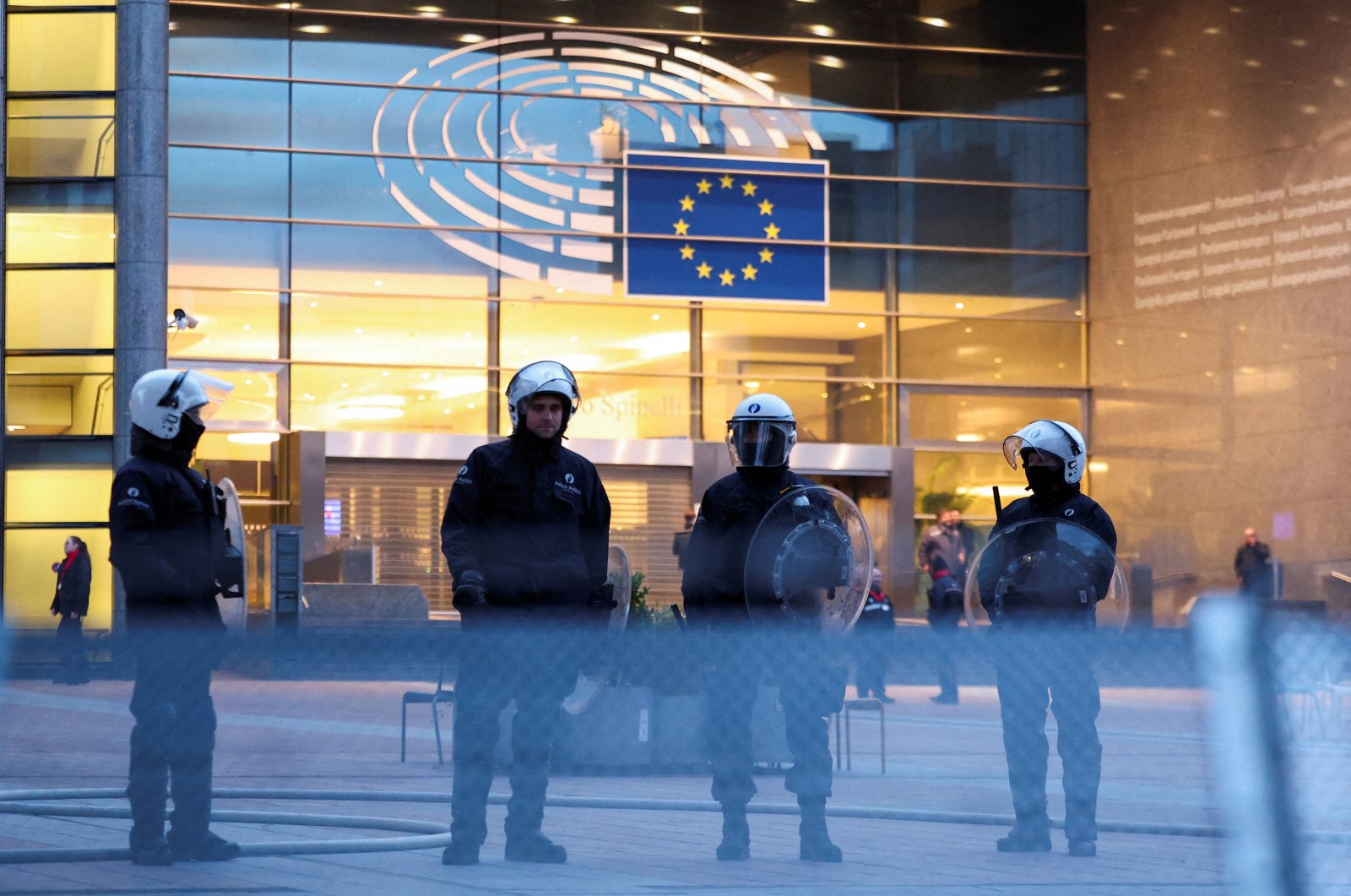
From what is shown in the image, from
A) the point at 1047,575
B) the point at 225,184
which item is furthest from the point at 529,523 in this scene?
the point at 225,184

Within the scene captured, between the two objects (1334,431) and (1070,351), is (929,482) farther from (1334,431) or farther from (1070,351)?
(1334,431)

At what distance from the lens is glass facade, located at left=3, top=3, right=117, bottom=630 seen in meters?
21.5

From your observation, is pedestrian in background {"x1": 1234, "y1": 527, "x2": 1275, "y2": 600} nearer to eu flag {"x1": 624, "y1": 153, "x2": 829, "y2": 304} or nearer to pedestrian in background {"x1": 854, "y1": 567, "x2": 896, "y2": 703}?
eu flag {"x1": 624, "y1": 153, "x2": 829, "y2": 304}

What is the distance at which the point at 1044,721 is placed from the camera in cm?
316

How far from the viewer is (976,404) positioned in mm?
28453

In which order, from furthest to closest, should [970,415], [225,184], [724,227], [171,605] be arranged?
[970,415], [724,227], [225,184], [171,605]

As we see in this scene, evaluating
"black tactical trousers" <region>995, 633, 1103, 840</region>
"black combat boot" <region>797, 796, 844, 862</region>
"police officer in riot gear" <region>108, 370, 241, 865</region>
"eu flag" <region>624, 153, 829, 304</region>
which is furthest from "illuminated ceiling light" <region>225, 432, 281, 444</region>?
"black tactical trousers" <region>995, 633, 1103, 840</region>

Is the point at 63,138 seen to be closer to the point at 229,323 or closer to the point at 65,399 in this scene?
the point at 65,399

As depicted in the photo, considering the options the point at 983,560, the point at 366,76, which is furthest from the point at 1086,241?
the point at 983,560

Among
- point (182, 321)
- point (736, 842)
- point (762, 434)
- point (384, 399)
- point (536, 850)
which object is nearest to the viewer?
point (536, 850)

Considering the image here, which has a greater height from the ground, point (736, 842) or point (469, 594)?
point (469, 594)

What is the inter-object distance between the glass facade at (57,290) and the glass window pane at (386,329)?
14.6 ft

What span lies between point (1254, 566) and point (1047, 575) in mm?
20080

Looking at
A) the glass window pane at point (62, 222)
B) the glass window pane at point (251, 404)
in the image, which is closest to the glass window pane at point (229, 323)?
the glass window pane at point (251, 404)
